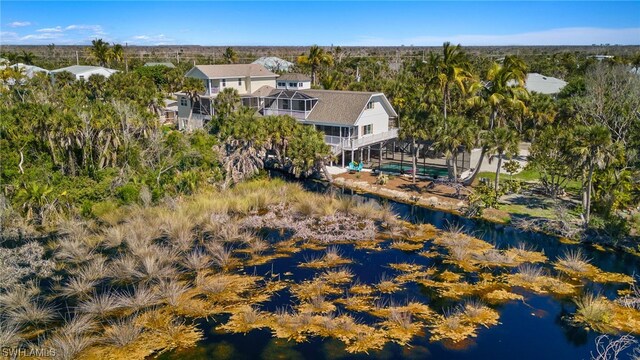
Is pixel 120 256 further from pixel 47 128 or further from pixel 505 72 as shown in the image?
pixel 505 72

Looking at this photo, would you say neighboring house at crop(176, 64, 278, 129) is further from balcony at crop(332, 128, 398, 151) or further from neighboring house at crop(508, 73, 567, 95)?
neighboring house at crop(508, 73, 567, 95)

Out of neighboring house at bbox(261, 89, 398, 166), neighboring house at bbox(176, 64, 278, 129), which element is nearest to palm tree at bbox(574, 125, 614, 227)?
neighboring house at bbox(261, 89, 398, 166)

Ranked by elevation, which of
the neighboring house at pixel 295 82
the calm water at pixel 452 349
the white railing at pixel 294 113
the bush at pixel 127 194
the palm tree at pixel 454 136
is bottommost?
the calm water at pixel 452 349

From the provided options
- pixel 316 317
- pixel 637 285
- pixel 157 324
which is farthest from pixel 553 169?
pixel 157 324

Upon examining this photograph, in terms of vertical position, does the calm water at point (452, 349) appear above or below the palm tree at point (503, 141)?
below

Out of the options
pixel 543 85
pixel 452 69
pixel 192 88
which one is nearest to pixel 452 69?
pixel 452 69

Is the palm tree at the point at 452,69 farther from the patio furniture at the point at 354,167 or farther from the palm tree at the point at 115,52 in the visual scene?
Result: the palm tree at the point at 115,52

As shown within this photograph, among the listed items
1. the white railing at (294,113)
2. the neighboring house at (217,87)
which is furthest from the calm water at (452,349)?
the neighboring house at (217,87)
